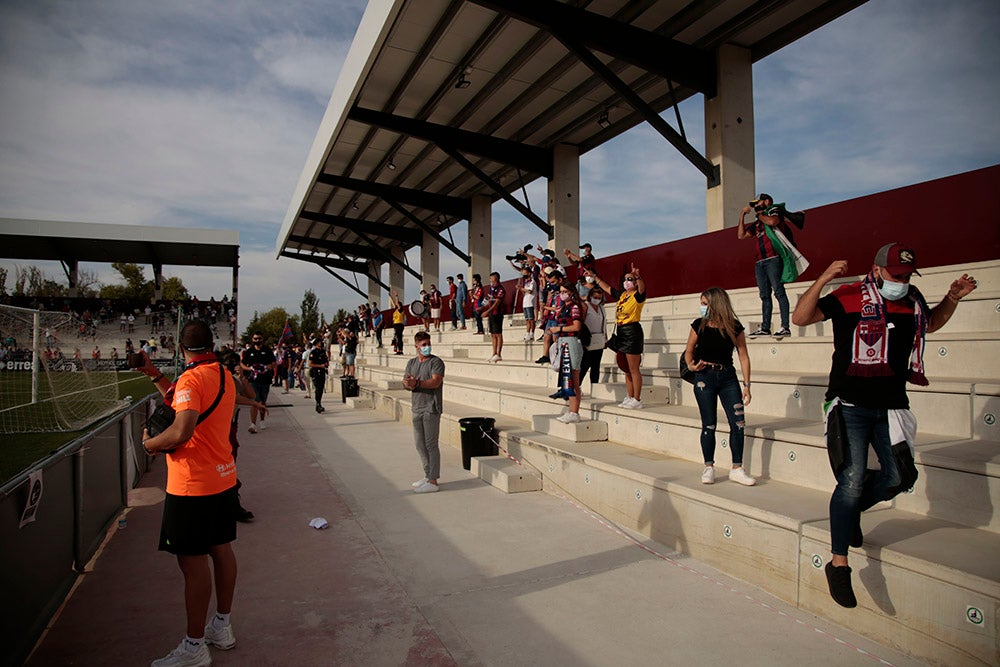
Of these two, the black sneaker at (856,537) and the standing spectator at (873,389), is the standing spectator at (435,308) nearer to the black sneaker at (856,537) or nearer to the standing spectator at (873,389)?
the standing spectator at (873,389)

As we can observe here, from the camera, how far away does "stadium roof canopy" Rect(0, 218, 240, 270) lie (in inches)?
1553

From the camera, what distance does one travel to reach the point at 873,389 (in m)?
3.16

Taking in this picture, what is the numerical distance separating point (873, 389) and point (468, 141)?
16954 millimetres

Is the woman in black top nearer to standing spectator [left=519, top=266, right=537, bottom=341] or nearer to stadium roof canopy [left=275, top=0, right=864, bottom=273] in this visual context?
standing spectator [left=519, top=266, right=537, bottom=341]

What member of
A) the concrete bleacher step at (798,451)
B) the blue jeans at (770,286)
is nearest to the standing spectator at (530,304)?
the concrete bleacher step at (798,451)

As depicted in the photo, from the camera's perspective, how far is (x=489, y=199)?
25.3m

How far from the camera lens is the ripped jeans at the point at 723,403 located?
15.6 ft

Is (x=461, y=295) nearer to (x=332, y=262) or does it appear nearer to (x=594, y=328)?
(x=594, y=328)

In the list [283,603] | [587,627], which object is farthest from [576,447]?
Result: [283,603]

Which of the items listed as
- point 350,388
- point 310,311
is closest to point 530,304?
point 350,388

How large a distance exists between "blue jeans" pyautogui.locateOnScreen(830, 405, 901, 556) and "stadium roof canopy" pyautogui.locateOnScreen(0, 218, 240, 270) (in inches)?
1841

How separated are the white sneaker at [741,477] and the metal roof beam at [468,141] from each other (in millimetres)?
15267

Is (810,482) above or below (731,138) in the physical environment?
below

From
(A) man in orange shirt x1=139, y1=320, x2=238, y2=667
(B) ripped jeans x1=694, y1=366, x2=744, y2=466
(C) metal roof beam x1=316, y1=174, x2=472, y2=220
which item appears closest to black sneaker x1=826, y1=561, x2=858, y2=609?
(B) ripped jeans x1=694, y1=366, x2=744, y2=466
